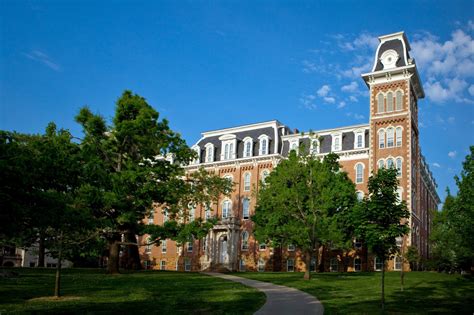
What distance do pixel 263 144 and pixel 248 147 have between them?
1.94m

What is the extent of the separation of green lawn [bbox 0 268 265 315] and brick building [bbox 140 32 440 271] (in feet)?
68.2

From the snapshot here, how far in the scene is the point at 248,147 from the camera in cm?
5747

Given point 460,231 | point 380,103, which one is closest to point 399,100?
point 380,103

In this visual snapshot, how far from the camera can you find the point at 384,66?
5009 cm

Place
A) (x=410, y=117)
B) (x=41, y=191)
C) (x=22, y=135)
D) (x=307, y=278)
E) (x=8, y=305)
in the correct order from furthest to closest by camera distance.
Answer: (x=410, y=117) → (x=22, y=135) → (x=307, y=278) → (x=8, y=305) → (x=41, y=191)

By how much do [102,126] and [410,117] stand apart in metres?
29.6

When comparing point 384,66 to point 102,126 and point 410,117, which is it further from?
point 102,126

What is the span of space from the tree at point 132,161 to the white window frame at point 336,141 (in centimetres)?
2355

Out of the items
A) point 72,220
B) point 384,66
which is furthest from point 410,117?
point 72,220

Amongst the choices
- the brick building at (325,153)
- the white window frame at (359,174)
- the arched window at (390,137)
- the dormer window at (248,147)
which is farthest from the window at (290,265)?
the arched window at (390,137)

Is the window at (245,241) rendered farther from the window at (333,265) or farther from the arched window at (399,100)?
the arched window at (399,100)

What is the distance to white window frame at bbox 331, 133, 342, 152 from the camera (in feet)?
172

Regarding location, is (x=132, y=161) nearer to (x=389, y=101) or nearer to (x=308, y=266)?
(x=308, y=266)

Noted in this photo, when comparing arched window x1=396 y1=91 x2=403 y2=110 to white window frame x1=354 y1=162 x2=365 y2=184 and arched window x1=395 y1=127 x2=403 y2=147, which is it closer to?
arched window x1=395 y1=127 x2=403 y2=147
